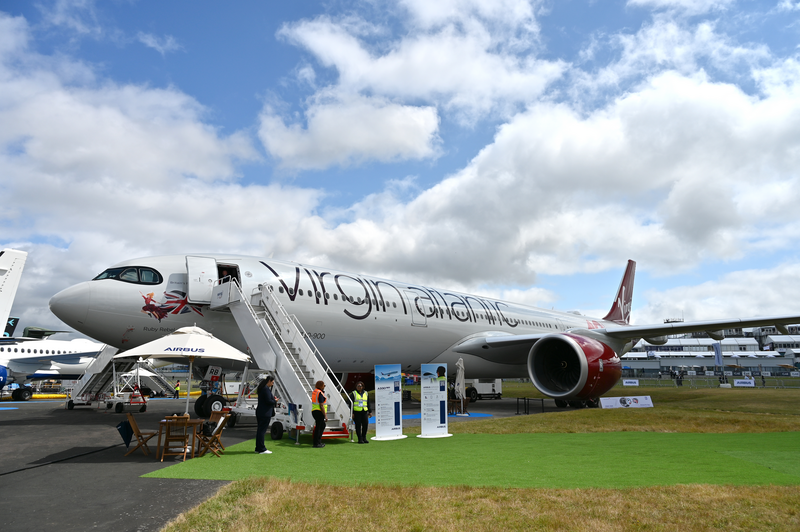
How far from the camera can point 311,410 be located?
31.7ft

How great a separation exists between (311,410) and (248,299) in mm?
4162

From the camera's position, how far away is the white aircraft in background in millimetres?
19141

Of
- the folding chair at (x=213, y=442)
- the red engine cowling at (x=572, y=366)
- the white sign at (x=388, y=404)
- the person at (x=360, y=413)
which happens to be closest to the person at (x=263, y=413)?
the folding chair at (x=213, y=442)

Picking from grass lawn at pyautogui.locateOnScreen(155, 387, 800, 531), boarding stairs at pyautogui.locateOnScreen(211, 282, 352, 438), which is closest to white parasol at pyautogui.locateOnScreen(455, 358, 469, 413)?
grass lawn at pyautogui.locateOnScreen(155, 387, 800, 531)

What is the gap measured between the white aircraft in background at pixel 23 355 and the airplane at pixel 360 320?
1057 cm

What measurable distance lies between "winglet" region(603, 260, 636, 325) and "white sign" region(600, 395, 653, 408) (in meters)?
14.6

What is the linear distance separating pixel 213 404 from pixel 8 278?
14.0m

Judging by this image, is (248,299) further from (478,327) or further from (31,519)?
(478,327)

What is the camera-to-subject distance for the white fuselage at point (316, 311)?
11562 millimetres

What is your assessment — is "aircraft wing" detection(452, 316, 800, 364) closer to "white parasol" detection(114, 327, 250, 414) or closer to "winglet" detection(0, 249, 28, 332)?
"white parasol" detection(114, 327, 250, 414)

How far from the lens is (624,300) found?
3234cm

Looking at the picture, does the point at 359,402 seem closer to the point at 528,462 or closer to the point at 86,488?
the point at 528,462

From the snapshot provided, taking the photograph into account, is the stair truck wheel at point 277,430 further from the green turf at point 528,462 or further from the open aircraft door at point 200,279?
the open aircraft door at point 200,279

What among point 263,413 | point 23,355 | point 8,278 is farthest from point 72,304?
point 23,355
